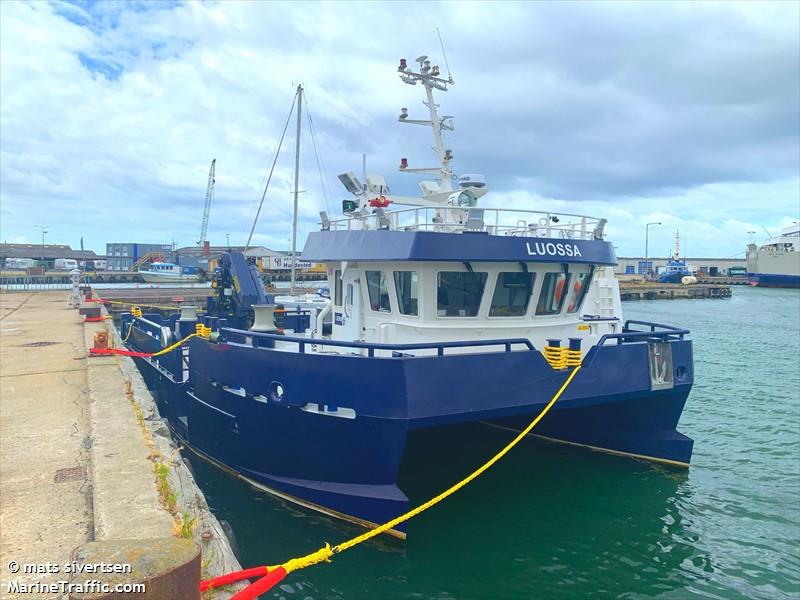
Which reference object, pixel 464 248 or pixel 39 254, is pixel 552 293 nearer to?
pixel 464 248

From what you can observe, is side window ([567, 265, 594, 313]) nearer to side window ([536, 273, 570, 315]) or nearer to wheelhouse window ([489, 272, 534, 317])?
side window ([536, 273, 570, 315])

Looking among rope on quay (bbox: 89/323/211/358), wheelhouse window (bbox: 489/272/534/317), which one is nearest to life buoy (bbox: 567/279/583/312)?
wheelhouse window (bbox: 489/272/534/317)

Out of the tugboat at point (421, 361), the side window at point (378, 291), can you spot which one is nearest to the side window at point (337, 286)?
the tugboat at point (421, 361)

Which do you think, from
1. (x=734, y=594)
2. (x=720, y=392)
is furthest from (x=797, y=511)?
(x=720, y=392)

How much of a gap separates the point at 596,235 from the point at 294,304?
326 inches

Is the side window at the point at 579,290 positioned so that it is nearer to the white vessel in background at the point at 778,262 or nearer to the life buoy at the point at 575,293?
the life buoy at the point at 575,293

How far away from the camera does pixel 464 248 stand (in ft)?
27.9

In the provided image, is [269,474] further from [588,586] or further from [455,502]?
[588,586]

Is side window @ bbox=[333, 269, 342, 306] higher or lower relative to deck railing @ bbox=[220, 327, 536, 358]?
higher

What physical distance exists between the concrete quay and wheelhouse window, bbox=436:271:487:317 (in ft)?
14.1

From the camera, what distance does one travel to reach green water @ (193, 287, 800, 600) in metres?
7.16

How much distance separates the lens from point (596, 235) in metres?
10.1

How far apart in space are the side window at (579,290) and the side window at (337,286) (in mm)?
4179

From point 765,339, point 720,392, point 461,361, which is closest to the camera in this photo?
point 461,361
